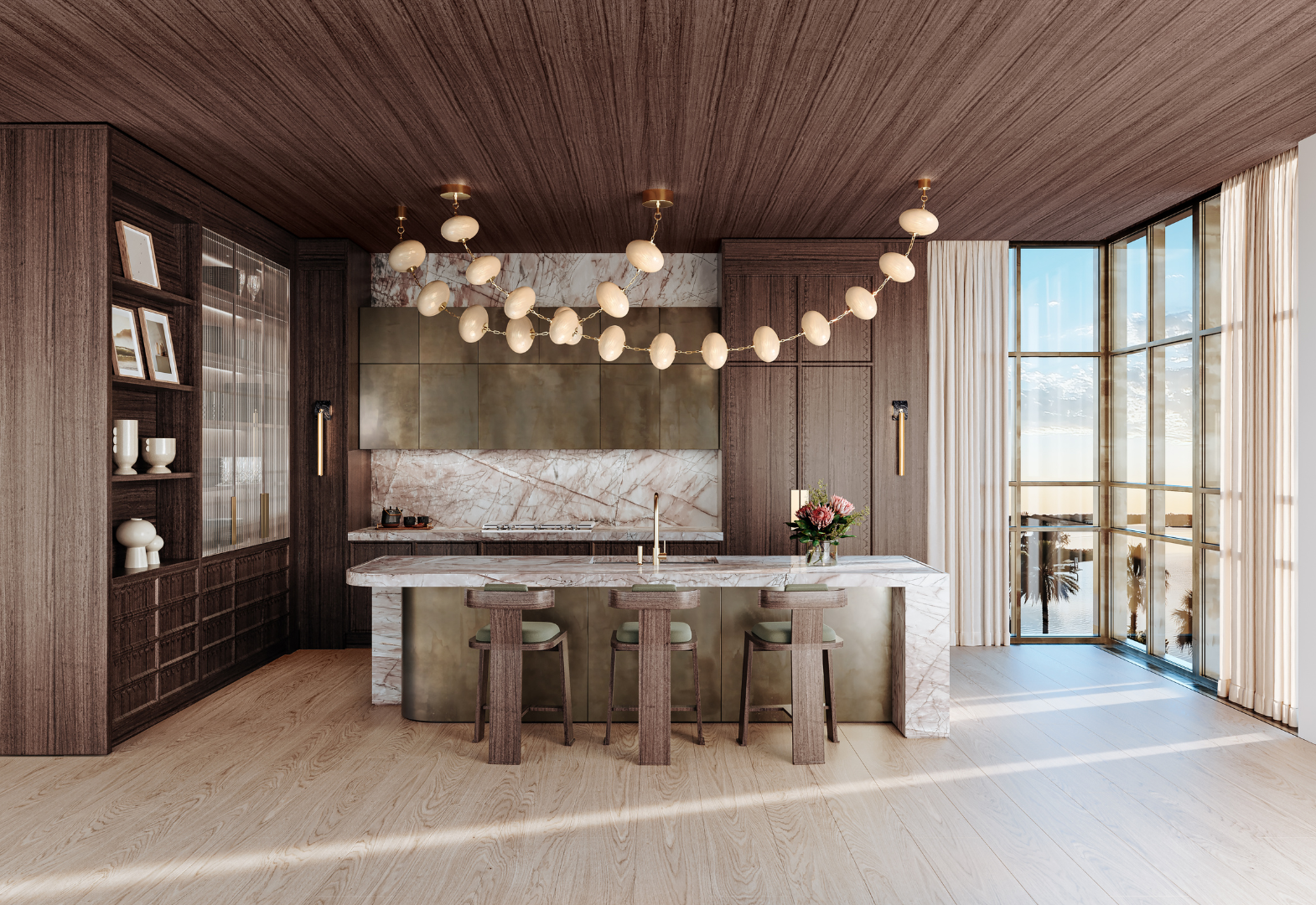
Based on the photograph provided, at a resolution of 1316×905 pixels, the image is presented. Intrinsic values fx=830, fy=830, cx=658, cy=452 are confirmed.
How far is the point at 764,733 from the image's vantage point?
4188 millimetres

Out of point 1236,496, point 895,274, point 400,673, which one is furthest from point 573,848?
point 1236,496

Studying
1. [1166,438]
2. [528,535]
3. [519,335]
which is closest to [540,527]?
[528,535]

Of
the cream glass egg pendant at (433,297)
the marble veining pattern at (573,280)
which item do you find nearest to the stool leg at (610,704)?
the cream glass egg pendant at (433,297)

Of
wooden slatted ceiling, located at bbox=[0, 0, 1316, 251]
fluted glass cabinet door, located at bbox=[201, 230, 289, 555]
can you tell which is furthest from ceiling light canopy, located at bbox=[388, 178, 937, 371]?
fluted glass cabinet door, located at bbox=[201, 230, 289, 555]

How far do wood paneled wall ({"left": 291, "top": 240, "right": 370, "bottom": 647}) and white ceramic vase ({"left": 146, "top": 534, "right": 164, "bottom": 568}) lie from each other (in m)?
1.54

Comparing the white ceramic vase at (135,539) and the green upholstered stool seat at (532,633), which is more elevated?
the white ceramic vase at (135,539)

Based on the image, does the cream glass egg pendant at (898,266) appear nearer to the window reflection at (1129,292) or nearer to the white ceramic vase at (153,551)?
Result: the window reflection at (1129,292)

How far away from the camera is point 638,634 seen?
3.94 metres

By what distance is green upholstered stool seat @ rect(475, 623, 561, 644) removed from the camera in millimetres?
3908

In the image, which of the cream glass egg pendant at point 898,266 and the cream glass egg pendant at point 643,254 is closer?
the cream glass egg pendant at point 643,254

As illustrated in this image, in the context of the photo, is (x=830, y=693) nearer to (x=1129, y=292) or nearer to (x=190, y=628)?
(x=190, y=628)

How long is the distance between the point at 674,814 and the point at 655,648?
31.3 inches

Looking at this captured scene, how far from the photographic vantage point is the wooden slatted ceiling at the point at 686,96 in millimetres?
2855

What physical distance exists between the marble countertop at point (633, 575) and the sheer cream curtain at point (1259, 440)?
1.79m
